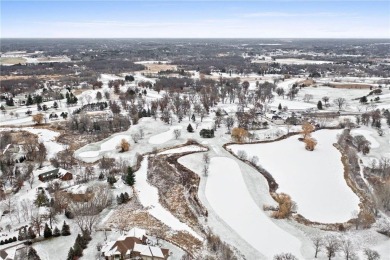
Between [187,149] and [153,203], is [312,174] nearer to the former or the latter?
[187,149]

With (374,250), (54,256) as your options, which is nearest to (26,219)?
(54,256)

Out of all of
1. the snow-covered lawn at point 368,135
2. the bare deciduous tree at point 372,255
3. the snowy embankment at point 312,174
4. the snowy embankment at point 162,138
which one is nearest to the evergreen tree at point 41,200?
the snowy embankment at point 162,138

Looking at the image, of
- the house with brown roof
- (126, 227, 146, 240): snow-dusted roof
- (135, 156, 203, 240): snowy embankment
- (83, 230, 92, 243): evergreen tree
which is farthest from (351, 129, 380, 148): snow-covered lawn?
(83, 230, 92, 243): evergreen tree

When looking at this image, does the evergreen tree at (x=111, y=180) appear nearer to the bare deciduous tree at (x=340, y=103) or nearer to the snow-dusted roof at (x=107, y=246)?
the snow-dusted roof at (x=107, y=246)

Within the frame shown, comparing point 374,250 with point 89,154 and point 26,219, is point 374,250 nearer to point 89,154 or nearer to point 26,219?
point 26,219

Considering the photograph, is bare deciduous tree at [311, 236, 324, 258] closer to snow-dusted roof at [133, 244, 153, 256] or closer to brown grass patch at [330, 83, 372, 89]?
snow-dusted roof at [133, 244, 153, 256]

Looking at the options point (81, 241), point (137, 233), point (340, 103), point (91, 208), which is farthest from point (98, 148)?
point (340, 103)
